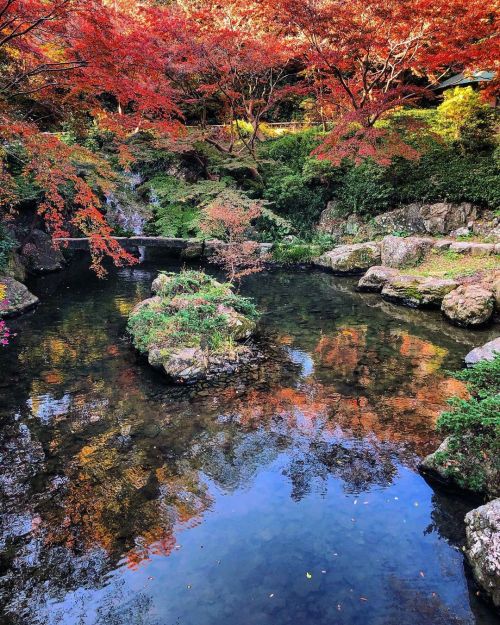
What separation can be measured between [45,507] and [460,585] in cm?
455

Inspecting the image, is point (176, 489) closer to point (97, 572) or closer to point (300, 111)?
point (97, 572)

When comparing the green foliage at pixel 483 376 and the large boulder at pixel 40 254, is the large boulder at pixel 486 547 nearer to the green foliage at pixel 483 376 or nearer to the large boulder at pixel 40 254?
the green foliage at pixel 483 376

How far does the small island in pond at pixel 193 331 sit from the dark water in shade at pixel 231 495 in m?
0.52

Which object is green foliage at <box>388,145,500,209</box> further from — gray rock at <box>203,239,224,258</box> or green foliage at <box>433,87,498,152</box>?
gray rock at <box>203,239,224,258</box>

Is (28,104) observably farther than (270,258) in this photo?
No

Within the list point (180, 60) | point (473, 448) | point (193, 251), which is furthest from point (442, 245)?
point (180, 60)

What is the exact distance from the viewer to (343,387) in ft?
26.8

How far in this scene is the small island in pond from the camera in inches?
337

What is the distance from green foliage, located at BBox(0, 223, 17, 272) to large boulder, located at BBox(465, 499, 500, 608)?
13.2 metres

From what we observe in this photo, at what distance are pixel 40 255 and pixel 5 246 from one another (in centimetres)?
384

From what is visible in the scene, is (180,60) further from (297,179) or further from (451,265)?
(451,265)

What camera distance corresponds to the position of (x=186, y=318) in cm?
952

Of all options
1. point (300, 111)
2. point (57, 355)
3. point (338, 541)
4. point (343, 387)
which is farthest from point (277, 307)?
point (300, 111)

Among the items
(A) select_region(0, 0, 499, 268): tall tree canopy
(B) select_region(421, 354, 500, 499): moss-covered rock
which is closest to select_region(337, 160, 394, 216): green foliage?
(A) select_region(0, 0, 499, 268): tall tree canopy
